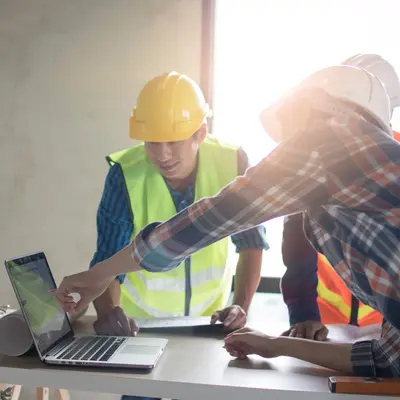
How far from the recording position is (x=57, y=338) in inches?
40.5

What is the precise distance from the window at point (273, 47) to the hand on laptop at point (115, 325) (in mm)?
1083

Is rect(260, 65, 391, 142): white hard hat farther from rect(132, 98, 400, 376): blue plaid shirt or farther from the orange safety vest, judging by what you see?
the orange safety vest

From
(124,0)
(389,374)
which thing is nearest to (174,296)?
(389,374)

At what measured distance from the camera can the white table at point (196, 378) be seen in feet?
2.60

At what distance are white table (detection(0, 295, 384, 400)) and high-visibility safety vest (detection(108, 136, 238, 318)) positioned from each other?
0.60m

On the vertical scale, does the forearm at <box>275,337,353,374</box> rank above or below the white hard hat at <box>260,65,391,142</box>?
below

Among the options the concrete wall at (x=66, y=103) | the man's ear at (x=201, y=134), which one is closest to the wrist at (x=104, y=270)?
the man's ear at (x=201, y=134)

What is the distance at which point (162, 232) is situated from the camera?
85 cm

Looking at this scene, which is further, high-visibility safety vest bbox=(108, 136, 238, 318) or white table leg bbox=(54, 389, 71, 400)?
white table leg bbox=(54, 389, 71, 400)

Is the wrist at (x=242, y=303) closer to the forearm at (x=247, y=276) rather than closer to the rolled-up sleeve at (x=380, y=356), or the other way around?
the forearm at (x=247, y=276)

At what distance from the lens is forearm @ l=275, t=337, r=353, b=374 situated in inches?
34.1

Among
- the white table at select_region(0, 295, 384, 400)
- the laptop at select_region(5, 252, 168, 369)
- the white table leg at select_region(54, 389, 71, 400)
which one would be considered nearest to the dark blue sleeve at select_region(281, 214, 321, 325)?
the white table at select_region(0, 295, 384, 400)

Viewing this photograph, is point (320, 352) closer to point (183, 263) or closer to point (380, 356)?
point (380, 356)

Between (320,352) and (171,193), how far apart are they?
2.61 ft
